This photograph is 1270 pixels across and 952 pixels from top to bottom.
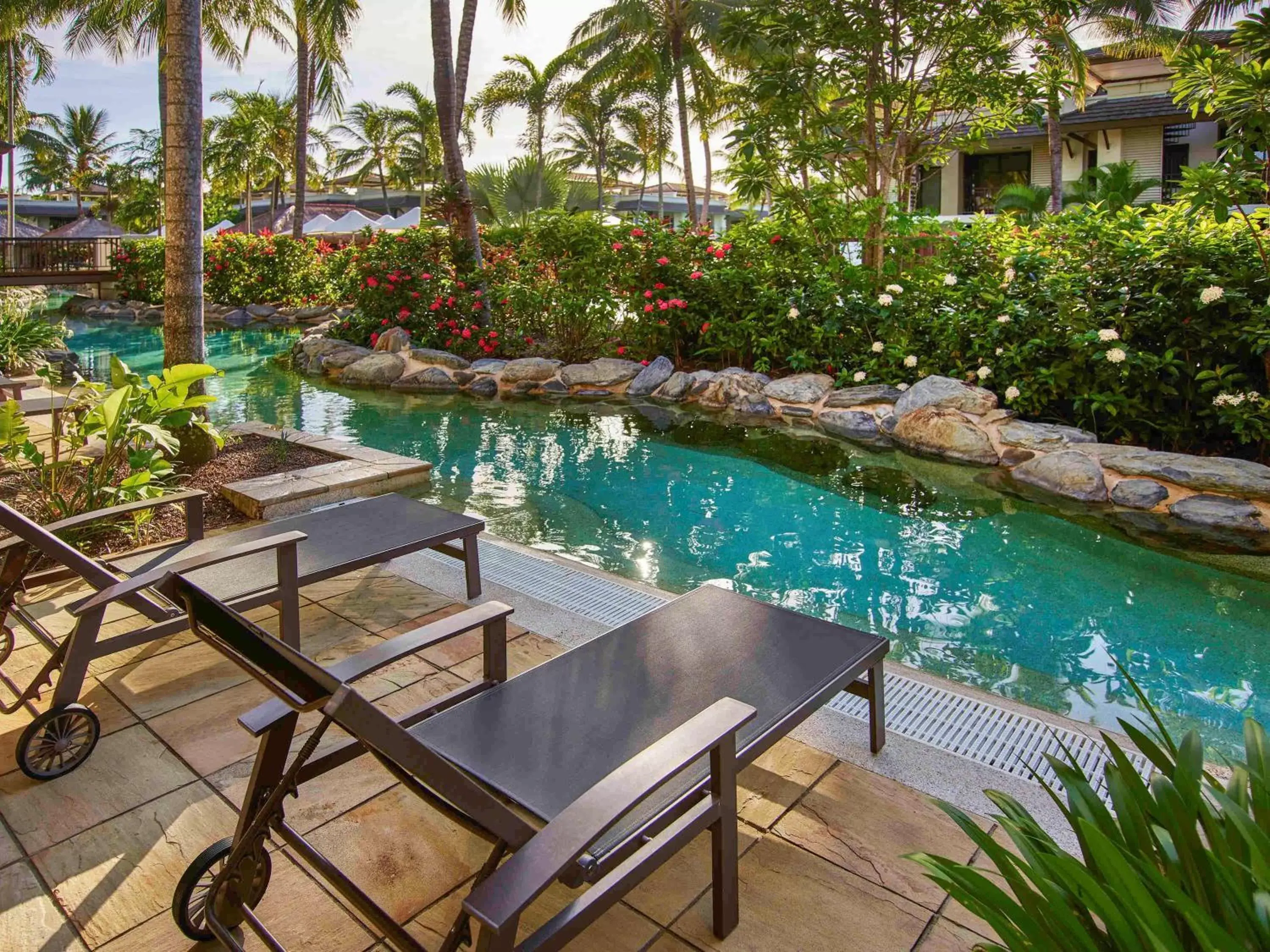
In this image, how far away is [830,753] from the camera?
261 cm

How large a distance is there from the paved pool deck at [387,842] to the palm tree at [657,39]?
742 inches

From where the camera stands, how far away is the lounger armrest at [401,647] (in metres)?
1.82

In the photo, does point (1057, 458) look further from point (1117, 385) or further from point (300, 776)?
point (300, 776)

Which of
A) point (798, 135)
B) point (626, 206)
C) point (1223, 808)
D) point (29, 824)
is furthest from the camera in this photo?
point (626, 206)

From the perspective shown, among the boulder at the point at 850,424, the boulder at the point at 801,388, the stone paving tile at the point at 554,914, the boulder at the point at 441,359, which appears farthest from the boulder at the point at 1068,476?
the boulder at the point at 441,359

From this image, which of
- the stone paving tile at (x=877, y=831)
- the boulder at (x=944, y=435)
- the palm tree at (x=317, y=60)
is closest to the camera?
the stone paving tile at (x=877, y=831)

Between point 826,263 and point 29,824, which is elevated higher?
point 826,263

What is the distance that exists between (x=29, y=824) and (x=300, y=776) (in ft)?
3.06

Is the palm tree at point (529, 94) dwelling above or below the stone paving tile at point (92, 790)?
above

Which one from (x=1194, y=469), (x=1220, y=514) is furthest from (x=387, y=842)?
(x=1194, y=469)

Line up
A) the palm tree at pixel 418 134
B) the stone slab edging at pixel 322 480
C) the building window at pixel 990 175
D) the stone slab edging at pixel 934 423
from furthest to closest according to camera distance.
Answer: the palm tree at pixel 418 134 → the building window at pixel 990 175 → the stone slab edging at pixel 934 423 → the stone slab edging at pixel 322 480

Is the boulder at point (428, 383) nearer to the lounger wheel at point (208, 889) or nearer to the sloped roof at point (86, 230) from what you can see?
the lounger wheel at point (208, 889)

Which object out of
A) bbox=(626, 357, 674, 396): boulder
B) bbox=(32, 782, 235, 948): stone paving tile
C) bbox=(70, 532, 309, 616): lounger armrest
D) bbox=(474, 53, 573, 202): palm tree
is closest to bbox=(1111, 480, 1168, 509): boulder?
bbox=(626, 357, 674, 396): boulder

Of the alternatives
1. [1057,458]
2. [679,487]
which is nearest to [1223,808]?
[679,487]
